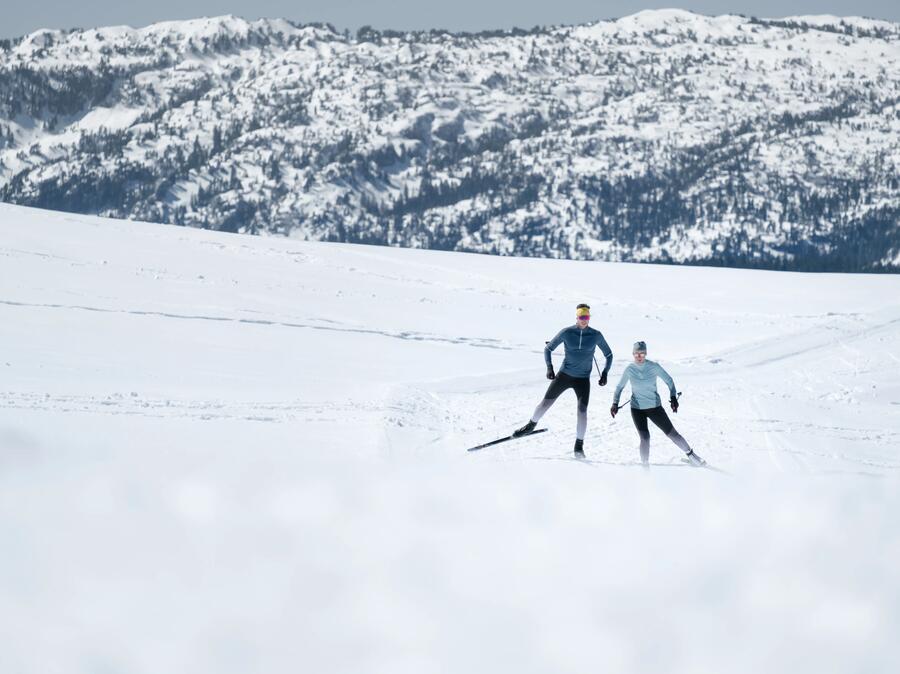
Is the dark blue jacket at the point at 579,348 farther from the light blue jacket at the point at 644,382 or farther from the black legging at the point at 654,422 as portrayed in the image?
the black legging at the point at 654,422

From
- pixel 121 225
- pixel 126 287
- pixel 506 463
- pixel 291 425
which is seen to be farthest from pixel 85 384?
pixel 121 225

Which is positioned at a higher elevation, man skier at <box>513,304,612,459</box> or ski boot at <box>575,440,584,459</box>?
man skier at <box>513,304,612,459</box>

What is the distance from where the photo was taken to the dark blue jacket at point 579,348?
14320 mm

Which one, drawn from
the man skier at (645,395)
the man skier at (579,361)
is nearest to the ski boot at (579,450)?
the man skier at (579,361)

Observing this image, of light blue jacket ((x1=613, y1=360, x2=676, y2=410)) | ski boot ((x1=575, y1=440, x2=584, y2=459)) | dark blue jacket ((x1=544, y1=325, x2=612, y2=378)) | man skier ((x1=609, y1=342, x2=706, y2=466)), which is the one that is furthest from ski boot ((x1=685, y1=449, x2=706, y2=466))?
dark blue jacket ((x1=544, y1=325, x2=612, y2=378))

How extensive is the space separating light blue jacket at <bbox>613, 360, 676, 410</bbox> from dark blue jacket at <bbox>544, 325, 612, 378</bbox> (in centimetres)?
52

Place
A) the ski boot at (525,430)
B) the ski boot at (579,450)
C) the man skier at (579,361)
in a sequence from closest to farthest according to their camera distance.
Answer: the man skier at (579,361) → the ski boot at (579,450) → the ski boot at (525,430)

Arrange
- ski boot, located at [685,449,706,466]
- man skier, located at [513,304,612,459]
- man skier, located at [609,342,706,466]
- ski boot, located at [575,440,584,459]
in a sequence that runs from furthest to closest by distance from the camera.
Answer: ski boot, located at [575,440,584,459] < ski boot, located at [685,449,706,466] < man skier, located at [513,304,612,459] < man skier, located at [609,342,706,466]

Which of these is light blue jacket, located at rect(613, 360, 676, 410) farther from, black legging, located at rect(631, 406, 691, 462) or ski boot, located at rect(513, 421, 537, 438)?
ski boot, located at rect(513, 421, 537, 438)

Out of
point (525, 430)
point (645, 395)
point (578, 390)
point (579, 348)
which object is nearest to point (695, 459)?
point (645, 395)

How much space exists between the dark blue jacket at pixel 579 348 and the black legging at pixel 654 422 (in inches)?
34.0

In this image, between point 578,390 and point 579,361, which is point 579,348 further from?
point 578,390

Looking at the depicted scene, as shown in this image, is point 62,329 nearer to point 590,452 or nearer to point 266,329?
point 266,329

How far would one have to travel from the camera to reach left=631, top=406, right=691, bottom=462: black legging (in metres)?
13.9
